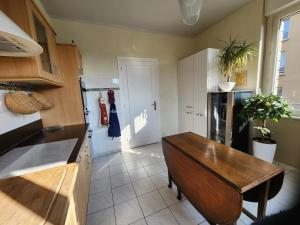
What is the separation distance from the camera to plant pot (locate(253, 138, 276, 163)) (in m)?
2.13

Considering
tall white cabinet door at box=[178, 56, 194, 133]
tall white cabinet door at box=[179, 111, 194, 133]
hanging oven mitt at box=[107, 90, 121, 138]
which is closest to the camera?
hanging oven mitt at box=[107, 90, 121, 138]

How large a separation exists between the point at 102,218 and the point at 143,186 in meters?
0.66

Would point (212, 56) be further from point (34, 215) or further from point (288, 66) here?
point (34, 215)

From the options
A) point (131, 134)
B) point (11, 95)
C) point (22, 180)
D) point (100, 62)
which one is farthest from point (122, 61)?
point (22, 180)

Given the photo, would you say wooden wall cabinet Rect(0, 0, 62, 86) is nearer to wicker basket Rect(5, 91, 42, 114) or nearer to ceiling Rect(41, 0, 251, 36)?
wicker basket Rect(5, 91, 42, 114)

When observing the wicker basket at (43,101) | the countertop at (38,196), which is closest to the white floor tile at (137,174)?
the countertop at (38,196)

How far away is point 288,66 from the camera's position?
7.27 ft

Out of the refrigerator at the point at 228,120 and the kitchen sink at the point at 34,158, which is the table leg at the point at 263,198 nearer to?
the refrigerator at the point at 228,120

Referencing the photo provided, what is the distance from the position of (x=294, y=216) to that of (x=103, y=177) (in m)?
2.27

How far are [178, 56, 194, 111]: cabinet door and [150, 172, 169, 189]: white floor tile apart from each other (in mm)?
1690

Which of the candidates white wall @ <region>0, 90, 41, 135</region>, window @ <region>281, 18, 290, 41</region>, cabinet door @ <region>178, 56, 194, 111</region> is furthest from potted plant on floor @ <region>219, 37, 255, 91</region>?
white wall @ <region>0, 90, 41, 135</region>

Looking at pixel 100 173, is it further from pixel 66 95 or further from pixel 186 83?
pixel 186 83

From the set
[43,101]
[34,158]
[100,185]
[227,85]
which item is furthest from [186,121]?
[34,158]

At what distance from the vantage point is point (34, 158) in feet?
3.92
